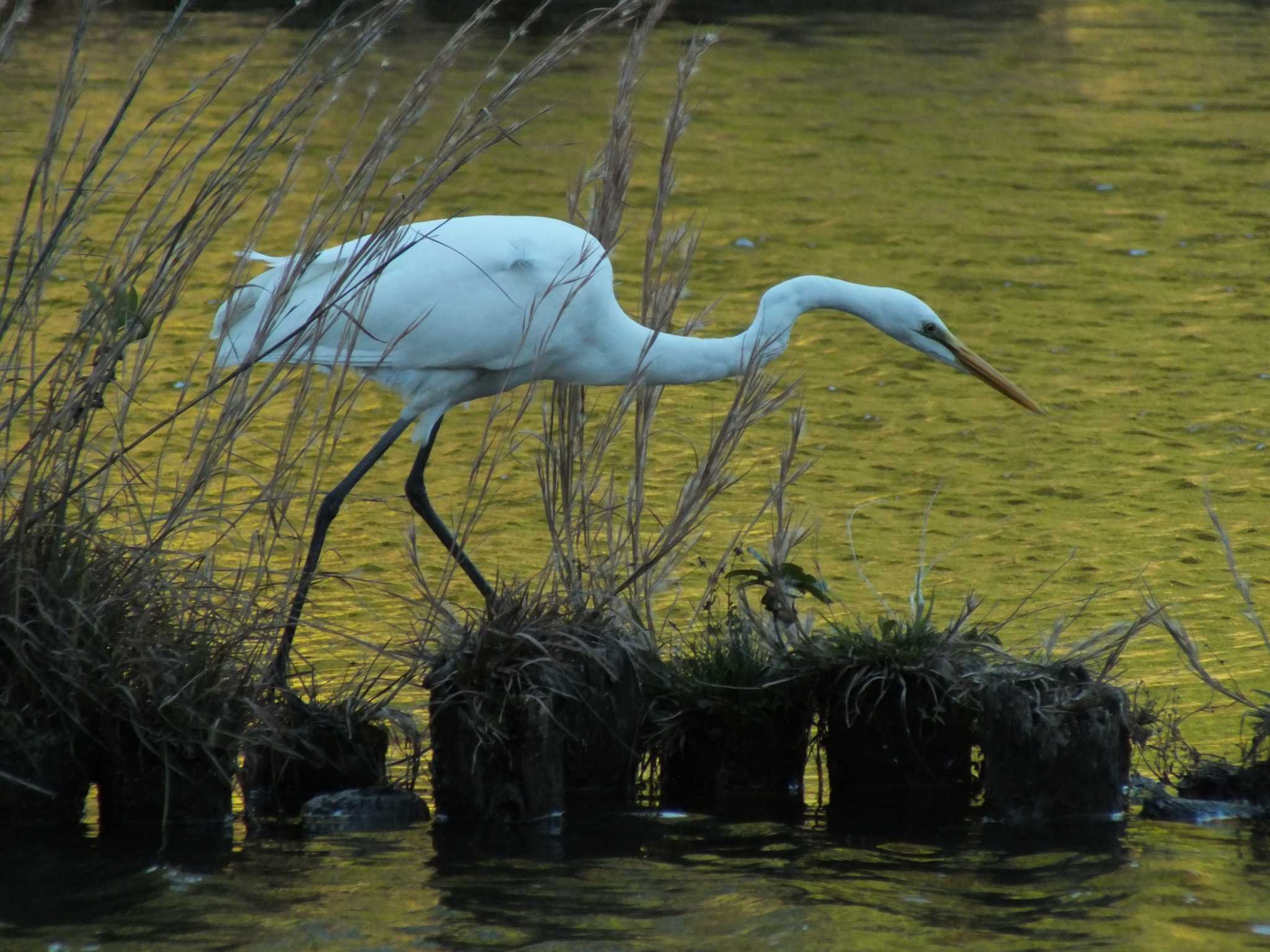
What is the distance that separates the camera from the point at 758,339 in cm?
411

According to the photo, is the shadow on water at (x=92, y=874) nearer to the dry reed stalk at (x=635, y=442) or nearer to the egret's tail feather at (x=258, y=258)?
the dry reed stalk at (x=635, y=442)

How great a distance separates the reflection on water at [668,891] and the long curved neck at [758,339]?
1.16 meters

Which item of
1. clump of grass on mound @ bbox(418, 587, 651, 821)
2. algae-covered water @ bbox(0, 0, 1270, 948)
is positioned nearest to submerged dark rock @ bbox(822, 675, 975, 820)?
algae-covered water @ bbox(0, 0, 1270, 948)

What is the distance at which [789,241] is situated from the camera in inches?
378

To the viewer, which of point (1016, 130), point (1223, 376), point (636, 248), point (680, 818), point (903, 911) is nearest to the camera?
point (903, 911)

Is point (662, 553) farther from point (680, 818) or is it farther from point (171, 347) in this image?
point (171, 347)

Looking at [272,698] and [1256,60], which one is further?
[1256,60]

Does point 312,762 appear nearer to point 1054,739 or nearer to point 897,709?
point 897,709

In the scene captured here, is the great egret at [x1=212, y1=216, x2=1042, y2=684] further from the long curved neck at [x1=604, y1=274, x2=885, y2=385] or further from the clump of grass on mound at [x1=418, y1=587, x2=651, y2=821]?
the clump of grass on mound at [x1=418, y1=587, x2=651, y2=821]

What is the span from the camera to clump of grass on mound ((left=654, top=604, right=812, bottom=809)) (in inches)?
141

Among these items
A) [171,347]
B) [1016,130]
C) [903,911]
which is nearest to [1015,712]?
[903,911]

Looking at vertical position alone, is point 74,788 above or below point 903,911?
above

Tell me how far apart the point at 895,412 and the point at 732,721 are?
3661 millimetres

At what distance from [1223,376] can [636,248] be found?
3.28 meters
